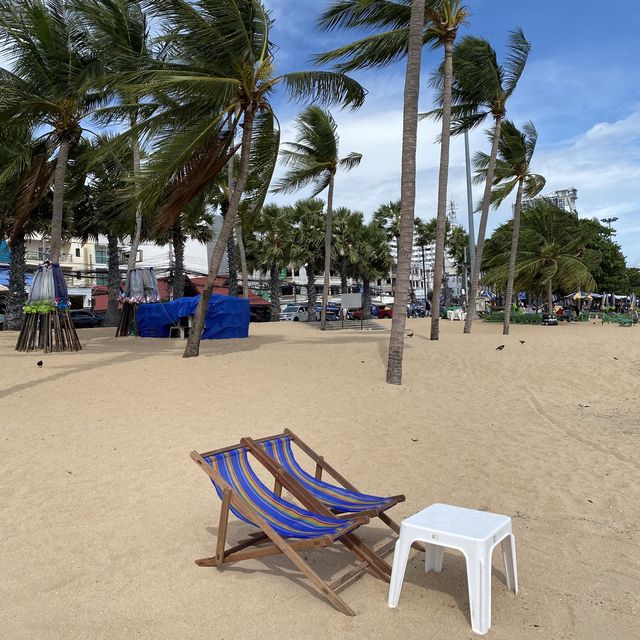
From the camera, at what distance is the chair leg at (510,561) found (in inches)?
136

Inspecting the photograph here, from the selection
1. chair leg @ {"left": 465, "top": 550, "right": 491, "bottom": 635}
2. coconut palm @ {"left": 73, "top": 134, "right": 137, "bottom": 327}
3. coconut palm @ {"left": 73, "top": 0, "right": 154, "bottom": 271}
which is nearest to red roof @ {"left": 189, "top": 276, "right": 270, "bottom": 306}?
coconut palm @ {"left": 73, "top": 134, "right": 137, "bottom": 327}

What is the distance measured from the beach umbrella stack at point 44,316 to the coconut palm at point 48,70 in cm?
57

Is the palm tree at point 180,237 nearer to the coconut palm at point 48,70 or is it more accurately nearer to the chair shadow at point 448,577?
the coconut palm at point 48,70

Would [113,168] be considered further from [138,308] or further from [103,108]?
[103,108]

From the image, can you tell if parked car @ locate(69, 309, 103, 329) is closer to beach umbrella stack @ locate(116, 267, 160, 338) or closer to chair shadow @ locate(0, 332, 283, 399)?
beach umbrella stack @ locate(116, 267, 160, 338)

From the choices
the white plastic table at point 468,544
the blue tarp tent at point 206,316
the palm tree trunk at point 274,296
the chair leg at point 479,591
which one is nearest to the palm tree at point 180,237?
the blue tarp tent at point 206,316

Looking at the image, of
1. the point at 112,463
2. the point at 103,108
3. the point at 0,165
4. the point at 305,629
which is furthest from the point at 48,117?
the point at 305,629

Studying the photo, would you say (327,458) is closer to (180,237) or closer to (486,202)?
(486,202)

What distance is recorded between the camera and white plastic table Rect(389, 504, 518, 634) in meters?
3.05

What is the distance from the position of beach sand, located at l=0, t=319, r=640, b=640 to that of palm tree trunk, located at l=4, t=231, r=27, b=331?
31.6 feet

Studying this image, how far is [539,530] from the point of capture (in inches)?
179

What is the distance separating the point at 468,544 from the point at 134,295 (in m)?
17.6

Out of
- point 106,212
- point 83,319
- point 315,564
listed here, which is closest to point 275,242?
point 83,319

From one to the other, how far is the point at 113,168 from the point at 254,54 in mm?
10307
